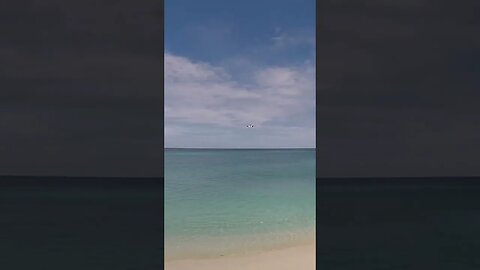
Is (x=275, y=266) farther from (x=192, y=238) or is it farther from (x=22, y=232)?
(x=22, y=232)

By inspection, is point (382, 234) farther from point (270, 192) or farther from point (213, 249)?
point (270, 192)

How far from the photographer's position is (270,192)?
23.4 m

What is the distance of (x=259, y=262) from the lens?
8133mm

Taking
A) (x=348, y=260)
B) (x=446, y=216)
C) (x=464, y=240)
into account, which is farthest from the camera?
(x=446, y=216)

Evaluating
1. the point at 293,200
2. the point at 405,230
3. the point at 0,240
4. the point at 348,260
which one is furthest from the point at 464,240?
the point at 293,200

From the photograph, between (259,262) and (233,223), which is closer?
(259,262)

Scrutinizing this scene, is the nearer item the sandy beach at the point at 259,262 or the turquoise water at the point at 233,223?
the sandy beach at the point at 259,262

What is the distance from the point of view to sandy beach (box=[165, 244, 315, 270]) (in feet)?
25.1

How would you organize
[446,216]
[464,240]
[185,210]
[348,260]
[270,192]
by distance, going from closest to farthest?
[348,260] → [464,240] → [446,216] → [185,210] → [270,192]

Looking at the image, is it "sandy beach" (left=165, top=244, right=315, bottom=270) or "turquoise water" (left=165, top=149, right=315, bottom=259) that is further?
"turquoise water" (left=165, top=149, right=315, bottom=259)

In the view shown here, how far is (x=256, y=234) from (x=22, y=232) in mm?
5201

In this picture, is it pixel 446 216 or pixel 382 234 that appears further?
pixel 446 216

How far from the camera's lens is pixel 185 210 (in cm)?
1628

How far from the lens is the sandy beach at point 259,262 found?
25.1 ft
